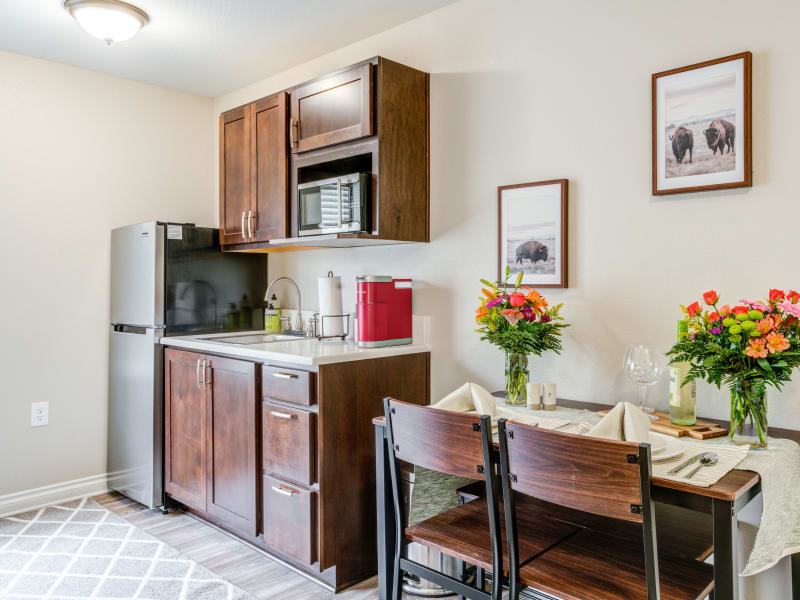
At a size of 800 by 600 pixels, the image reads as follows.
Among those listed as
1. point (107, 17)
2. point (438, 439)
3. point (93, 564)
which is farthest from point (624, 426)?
point (107, 17)

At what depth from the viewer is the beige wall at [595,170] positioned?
1.80m

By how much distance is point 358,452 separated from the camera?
7.95 ft

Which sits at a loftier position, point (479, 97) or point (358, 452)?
point (479, 97)

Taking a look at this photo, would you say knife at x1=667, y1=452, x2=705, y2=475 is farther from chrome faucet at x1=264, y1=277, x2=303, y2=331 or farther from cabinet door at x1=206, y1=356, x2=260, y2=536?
chrome faucet at x1=264, y1=277, x2=303, y2=331

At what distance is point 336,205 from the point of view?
2629 millimetres

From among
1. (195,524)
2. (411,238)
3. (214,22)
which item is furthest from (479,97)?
(195,524)

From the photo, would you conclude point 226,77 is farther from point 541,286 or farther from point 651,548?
point 651,548

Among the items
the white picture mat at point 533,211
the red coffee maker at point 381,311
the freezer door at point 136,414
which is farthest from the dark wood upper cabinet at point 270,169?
the white picture mat at point 533,211

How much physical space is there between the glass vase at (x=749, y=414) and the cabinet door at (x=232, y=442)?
1.84m

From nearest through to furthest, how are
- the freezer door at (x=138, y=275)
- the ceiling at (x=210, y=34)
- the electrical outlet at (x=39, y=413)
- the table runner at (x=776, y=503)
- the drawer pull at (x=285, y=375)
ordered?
the table runner at (x=776, y=503), the drawer pull at (x=285, y=375), the ceiling at (x=210, y=34), the freezer door at (x=138, y=275), the electrical outlet at (x=39, y=413)

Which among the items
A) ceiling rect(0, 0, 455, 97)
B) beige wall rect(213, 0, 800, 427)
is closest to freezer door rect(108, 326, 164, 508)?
→ beige wall rect(213, 0, 800, 427)

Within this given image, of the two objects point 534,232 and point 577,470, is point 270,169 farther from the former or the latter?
point 577,470

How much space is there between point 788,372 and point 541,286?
0.94m

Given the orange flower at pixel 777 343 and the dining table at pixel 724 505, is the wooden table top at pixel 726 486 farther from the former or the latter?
the orange flower at pixel 777 343
